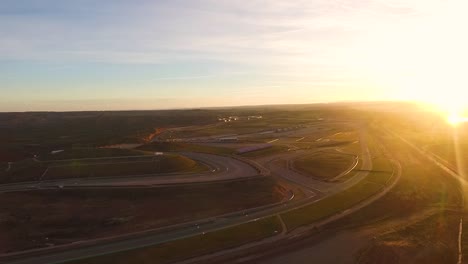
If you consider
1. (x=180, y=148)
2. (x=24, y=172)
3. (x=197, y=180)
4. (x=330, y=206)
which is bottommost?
(x=330, y=206)

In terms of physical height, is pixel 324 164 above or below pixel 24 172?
below

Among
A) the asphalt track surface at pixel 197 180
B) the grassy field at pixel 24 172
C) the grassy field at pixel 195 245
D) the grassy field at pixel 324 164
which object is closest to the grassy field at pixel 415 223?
the asphalt track surface at pixel 197 180

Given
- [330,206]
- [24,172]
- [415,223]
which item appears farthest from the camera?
[24,172]

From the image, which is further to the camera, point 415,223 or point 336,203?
point 336,203

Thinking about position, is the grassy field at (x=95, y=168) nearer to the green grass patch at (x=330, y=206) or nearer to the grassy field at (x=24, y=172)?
the grassy field at (x=24, y=172)

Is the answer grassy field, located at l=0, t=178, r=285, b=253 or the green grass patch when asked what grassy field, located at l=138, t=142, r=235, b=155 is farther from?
the green grass patch

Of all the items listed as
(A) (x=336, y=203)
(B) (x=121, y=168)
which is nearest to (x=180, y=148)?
(B) (x=121, y=168)

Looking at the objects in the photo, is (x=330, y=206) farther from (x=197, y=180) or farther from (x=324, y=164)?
(x=324, y=164)
